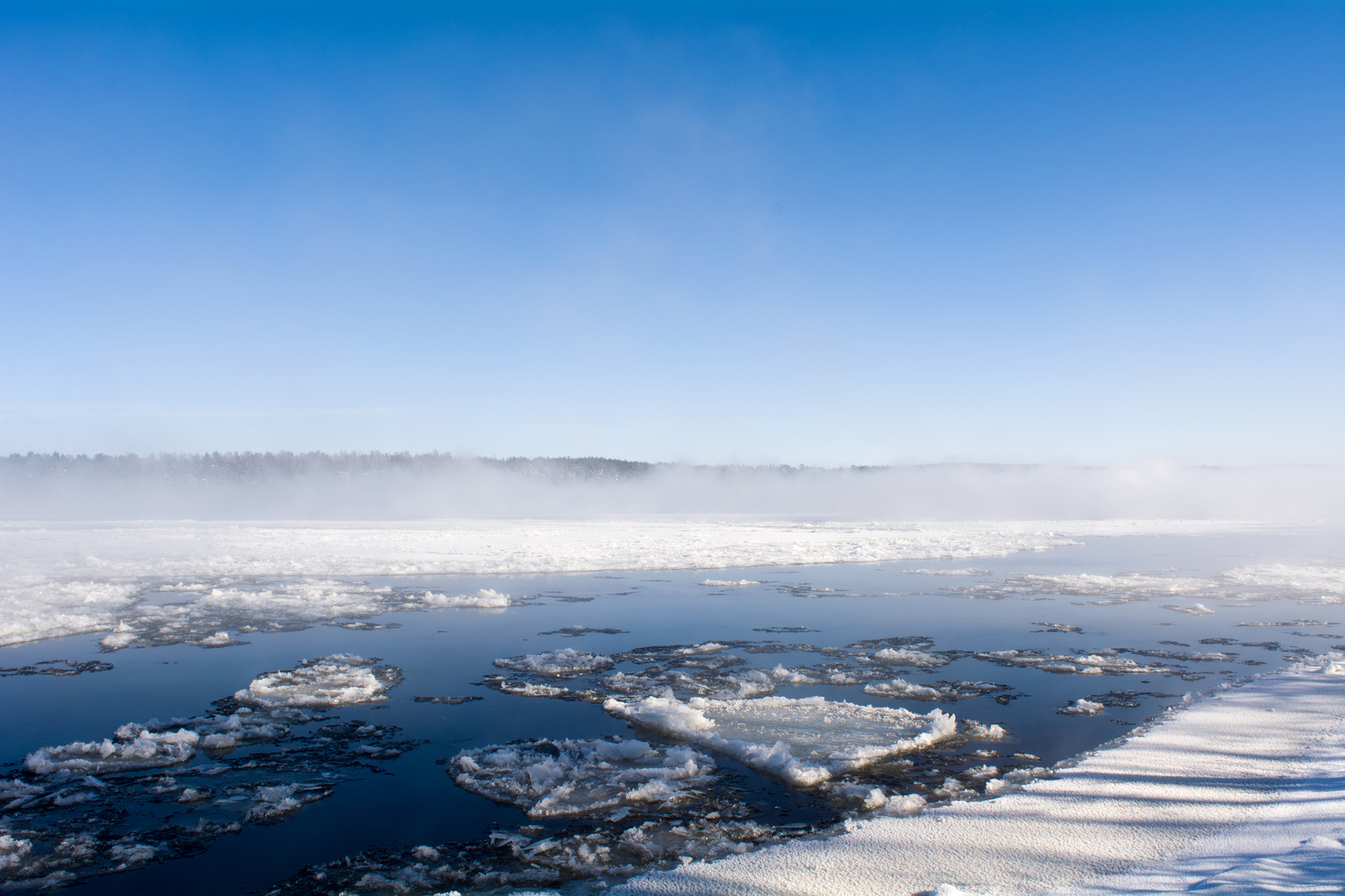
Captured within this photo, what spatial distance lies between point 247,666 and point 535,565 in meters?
10.8

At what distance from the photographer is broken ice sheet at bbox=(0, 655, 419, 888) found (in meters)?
4.32

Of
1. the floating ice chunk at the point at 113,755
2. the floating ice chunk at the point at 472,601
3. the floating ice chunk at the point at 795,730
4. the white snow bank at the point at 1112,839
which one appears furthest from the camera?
the floating ice chunk at the point at 472,601

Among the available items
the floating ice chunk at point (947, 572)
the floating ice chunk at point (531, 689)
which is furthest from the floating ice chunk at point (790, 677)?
the floating ice chunk at point (947, 572)

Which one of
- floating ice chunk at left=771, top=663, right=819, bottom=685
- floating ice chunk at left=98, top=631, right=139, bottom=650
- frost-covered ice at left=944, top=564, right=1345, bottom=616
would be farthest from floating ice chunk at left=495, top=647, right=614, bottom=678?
frost-covered ice at left=944, top=564, right=1345, bottom=616

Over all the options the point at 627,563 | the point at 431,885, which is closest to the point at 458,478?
the point at 627,563

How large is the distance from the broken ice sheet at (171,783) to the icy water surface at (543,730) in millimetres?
20

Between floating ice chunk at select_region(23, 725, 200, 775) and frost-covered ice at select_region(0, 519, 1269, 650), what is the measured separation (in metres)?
4.81

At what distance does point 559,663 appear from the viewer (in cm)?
905

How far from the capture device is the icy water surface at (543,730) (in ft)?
14.5

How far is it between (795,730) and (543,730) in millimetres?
2129

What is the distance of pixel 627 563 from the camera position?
20531mm

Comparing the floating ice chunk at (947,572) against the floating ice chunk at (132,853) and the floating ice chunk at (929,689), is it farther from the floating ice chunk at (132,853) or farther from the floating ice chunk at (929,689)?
the floating ice chunk at (132,853)

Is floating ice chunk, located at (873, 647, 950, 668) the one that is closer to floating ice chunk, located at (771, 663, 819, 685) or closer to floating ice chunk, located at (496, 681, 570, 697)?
floating ice chunk, located at (771, 663, 819, 685)

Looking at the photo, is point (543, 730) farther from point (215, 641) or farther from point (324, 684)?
point (215, 641)
